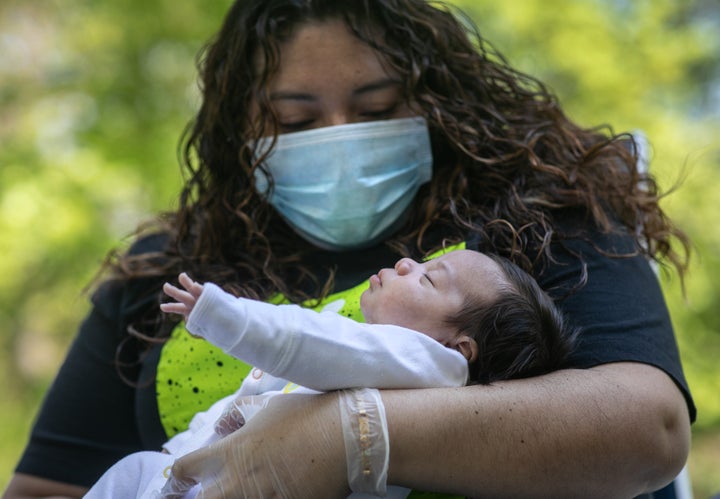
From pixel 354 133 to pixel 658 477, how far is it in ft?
3.25

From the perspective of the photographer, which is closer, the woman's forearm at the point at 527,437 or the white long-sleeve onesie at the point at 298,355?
the white long-sleeve onesie at the point at 298,355

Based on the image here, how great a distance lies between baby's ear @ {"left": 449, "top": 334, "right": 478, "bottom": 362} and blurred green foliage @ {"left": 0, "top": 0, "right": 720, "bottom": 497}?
2.95 meters

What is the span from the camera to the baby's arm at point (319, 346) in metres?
1.30

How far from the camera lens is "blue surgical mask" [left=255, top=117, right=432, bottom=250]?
2.07m

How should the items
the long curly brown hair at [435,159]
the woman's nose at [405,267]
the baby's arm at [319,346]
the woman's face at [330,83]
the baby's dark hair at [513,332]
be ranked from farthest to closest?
the woman's face at [330,83]
the long curly brown hair at [435,159]
the woman's nose at [405,267]
the baby's dark hair at [513,332]
the baby's arm at [319,346]

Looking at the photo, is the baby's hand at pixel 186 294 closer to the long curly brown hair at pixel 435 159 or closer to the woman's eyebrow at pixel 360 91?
the long curly brown hair at pixel 435 159

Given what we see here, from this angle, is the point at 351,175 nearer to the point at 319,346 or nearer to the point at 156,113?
the point at 319,346

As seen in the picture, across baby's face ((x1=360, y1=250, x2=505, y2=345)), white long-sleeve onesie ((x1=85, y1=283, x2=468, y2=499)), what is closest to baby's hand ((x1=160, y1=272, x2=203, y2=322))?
white long-sleeve onesie ((x1=85, y1=283, x2=468, y2=499))

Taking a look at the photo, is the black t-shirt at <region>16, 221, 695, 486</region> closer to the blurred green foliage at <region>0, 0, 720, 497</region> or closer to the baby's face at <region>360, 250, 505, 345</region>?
the baby's face at <region>360, 250, 505, 345</region>

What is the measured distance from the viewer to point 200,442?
162 cm

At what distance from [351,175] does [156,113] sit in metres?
2.78

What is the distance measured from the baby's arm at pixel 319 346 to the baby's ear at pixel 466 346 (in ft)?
0.09

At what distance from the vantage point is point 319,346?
1.37m

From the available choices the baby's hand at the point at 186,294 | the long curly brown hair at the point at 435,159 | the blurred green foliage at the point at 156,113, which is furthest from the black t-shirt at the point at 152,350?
the blurred green foliage at the point at 156,113
